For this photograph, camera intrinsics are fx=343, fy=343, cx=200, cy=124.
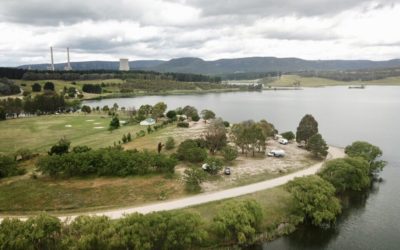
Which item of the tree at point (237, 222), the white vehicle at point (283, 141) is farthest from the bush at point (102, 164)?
the white vehicle at point (283, 141)

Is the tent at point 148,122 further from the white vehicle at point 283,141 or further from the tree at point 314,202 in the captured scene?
the tree at point 314,202

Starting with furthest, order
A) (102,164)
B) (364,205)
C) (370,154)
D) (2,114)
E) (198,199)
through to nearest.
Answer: (2,114)
(370,154)
(102,164)
(364,205)
(198,199)

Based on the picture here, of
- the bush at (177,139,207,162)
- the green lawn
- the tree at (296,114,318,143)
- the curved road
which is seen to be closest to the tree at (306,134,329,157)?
the tree at (296,114,318,143)

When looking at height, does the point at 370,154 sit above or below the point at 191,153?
below

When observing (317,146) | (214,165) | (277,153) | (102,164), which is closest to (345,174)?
(317,146)

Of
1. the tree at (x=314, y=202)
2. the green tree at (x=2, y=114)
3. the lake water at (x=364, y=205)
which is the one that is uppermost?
the green tree at (x=2, y=114)

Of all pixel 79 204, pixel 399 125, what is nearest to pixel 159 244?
pixel 79 204

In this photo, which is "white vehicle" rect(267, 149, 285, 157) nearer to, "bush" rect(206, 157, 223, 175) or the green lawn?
"bush" rect(206, 157, 223, 175)

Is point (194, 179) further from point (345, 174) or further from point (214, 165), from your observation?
point (345, 174)
